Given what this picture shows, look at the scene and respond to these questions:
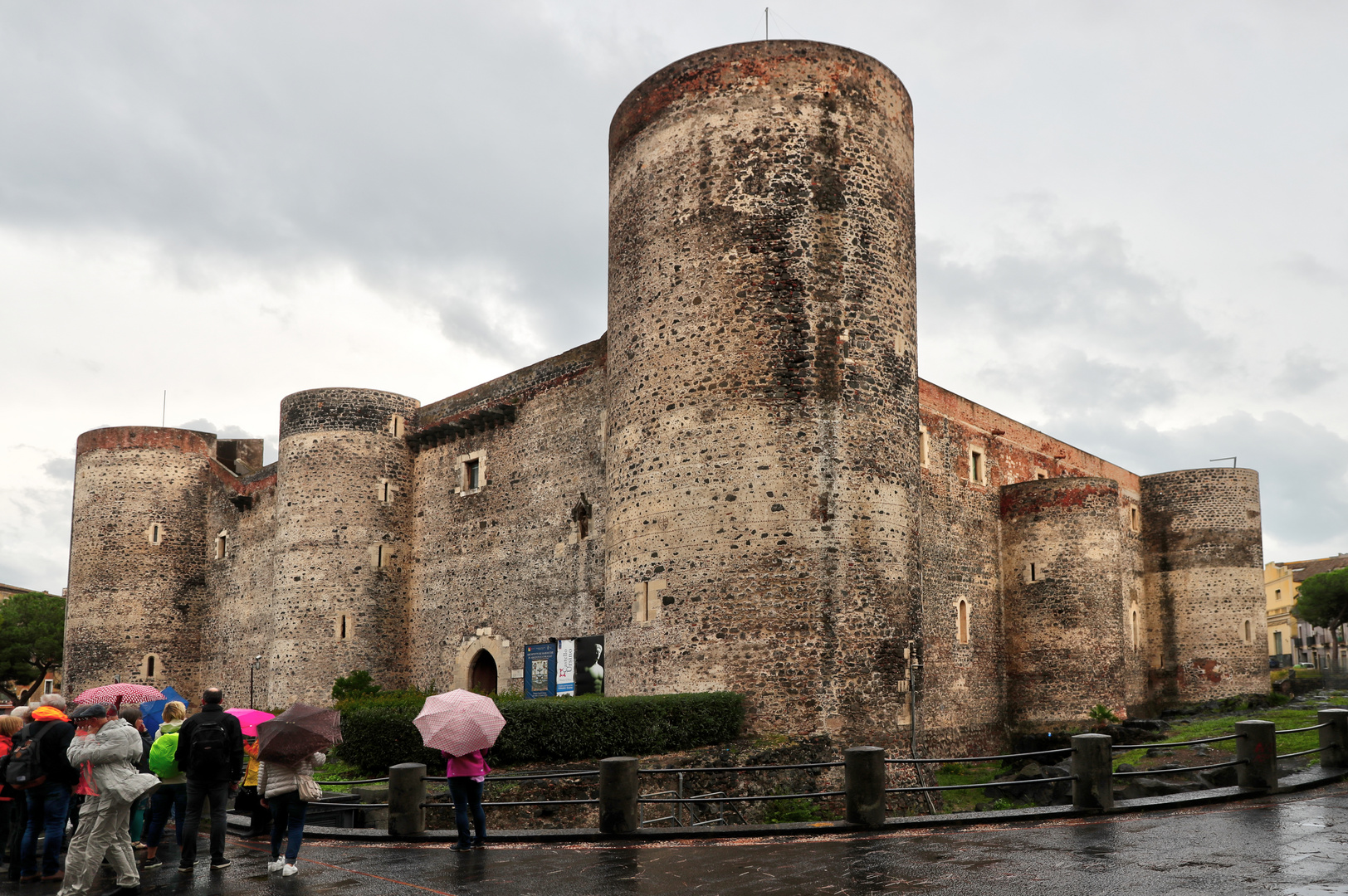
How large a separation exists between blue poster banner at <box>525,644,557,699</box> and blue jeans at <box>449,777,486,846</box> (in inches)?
477

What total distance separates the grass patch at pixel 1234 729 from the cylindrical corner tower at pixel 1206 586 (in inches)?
111

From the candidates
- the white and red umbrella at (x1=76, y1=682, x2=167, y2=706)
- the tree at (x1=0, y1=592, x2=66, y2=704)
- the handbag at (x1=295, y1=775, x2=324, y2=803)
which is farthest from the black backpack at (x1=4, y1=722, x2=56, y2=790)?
the tree at (x1=0, y1=592, x2=66, y2=704)

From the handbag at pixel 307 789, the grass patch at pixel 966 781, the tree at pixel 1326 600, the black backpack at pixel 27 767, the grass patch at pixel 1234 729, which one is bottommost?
the grass patch at pixel 966 781

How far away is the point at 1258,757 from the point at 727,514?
827cm

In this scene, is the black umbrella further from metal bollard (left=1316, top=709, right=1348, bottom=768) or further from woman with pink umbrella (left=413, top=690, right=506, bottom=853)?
metal bollard (left=1316, top=709, right=1348, bottom=768)

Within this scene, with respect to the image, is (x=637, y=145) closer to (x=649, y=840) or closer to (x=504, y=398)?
(x=504, y=398)

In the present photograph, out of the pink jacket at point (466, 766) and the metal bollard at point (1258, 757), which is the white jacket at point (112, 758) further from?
the metal bollard at point (1258, 757)

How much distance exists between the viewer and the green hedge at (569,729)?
15.1m

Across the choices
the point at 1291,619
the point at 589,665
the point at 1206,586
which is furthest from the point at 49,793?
the point at 1291,619

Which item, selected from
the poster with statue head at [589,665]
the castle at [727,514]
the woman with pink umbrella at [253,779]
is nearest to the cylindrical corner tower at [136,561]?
the castle at [727,514]

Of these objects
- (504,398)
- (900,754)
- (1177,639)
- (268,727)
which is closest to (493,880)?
(268,727)

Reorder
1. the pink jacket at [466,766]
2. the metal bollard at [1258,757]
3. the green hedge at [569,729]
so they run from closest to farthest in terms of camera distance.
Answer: the pink jacket at [466,766] < the metal bollard at [1258,757] < the green hedge at [569,729]

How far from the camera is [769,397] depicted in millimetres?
17641

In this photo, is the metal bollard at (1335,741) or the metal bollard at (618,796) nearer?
the metal bollard at (618,796)
